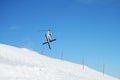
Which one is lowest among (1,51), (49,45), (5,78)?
(5,78)

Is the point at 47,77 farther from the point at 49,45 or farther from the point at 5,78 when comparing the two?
the point at 49,45

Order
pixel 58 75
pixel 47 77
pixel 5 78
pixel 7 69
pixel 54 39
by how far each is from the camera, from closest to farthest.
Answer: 1. pixel 5 78
2. pixel 7 69
3. pixel 47 77
4. pixel 58 75
5. pixel 54 39

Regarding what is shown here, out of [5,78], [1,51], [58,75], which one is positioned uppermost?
[1,51]

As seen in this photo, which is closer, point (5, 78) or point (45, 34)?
point (5, 78)

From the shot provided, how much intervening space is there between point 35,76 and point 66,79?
266 centimetres

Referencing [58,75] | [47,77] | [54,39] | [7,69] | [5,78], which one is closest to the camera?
[5,78]

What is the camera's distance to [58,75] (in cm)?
2130

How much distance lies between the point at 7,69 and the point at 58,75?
426 cm

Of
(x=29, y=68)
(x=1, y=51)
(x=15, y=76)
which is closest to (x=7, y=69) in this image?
(x=15, y=76)

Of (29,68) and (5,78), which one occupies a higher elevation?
(29,68)

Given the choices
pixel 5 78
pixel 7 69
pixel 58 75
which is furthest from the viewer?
pixel 58 75

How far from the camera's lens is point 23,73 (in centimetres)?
1912

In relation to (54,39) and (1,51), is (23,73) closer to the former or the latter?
(1,51)

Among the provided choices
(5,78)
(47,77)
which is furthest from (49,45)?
(5,78)
